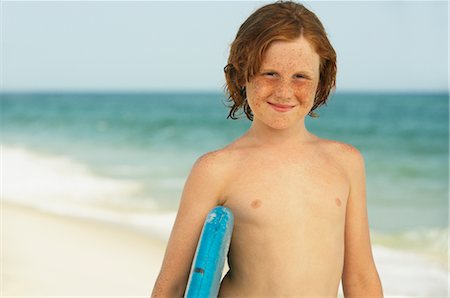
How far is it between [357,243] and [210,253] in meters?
0.55

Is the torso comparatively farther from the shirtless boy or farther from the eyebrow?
the eyebrow

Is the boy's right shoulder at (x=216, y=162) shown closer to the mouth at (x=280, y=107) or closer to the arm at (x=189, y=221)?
the arm at (x=189, y=221)

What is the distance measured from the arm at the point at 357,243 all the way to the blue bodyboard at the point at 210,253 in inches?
17.6

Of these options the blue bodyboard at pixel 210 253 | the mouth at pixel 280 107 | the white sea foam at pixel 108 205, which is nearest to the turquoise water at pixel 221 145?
the white sea foam at pixel 108 205

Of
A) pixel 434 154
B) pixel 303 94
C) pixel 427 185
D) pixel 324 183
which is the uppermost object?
pixel 434 154

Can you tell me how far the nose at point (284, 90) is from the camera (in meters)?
2.27

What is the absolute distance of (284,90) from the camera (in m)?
2.27

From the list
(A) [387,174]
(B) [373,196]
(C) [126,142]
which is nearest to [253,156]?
(B) [373,196]

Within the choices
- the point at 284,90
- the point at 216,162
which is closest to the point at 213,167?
the point at 216,162

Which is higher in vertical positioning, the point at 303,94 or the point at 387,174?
the point at 387,174

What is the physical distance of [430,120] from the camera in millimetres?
25516

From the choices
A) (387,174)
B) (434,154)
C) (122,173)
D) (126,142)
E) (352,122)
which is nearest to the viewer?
(122,173)

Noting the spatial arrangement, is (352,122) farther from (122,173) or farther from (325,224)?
(325,224)

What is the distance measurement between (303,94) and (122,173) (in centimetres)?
889
